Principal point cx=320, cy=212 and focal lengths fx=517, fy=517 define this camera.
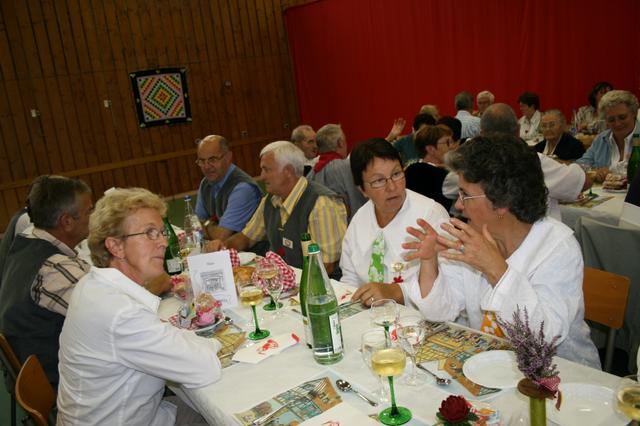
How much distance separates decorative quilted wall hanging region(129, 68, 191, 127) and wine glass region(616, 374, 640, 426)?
391 inches

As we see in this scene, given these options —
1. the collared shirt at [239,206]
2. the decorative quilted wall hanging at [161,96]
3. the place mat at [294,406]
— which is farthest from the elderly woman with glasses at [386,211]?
the decorative quilted wall hanging at [161,96]

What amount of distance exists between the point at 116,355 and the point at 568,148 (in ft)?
16.5

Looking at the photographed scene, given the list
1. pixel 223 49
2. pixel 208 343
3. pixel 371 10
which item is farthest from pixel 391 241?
pixel 223 49

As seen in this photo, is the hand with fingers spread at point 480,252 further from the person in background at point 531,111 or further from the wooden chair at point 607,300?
the person in background at point 531,111

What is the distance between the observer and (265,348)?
195 cm

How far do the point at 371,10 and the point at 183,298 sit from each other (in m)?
8.58

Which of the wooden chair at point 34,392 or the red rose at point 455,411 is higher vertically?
the red rose at point 455,411

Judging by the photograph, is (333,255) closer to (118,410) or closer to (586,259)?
(586,259)

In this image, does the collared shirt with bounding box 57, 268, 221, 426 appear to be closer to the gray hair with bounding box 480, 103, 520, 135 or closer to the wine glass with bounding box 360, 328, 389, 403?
the wine glass with bounding box 360, 328, 389, 403

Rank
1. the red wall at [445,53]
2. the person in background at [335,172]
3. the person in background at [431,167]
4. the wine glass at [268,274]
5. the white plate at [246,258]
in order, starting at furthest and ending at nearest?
the red wall at [445,53] < the person in background at [335,172] < the person in background at [431,167] < the white plate at [246,258] < the wine glass at [268,274]

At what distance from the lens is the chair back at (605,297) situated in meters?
2.05

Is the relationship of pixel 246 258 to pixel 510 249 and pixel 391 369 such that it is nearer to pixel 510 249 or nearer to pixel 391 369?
pixel 510 249

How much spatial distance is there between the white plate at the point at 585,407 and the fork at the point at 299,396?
0.65 metres

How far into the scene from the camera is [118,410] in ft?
6.00
